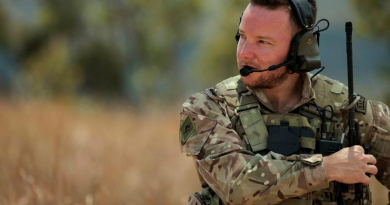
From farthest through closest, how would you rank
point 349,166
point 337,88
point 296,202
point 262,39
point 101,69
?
1. point 101,69
2. point 337,88
3. point 262,39
4. point 296,202
5. point 349,166

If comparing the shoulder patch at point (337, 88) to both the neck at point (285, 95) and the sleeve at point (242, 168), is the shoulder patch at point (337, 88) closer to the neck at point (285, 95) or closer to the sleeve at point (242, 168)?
the neck at point (285, 95)

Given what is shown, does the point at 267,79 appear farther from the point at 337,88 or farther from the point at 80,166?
the point at 80,166

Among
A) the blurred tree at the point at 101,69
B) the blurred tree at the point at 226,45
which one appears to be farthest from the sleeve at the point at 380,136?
the blurred tree at the point at 101,69

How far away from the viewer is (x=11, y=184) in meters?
5.30

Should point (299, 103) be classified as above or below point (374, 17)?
above

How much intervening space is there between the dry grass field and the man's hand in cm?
219

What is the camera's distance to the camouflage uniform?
123 inches

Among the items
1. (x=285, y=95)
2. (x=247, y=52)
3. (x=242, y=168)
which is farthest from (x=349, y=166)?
(x=247, y=52)

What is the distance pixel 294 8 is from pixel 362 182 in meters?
0.93

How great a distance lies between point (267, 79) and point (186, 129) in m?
0.49

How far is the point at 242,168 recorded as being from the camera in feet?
10.4

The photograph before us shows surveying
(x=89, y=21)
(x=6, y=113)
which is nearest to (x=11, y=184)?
(x=6, y=113)

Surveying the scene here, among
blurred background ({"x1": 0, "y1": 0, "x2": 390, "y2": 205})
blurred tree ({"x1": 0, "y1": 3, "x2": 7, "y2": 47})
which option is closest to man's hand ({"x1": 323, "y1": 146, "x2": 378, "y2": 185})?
blurred background ({"x1": 0, "y1": 0, "x2": 390, "y2": 205})

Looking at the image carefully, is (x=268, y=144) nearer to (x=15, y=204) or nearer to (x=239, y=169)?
(x=239, y=169)
